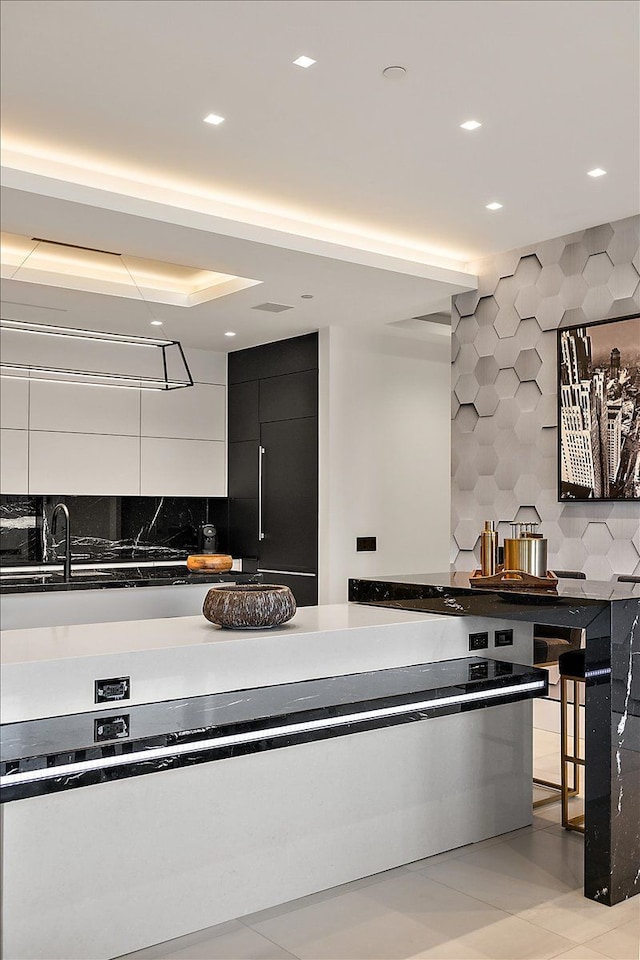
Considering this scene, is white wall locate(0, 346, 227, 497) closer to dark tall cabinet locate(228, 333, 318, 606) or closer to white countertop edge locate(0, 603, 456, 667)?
dark tall cabinet locate(228, 333, 318, 606)

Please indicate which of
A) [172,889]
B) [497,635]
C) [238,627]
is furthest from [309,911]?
[497,635]

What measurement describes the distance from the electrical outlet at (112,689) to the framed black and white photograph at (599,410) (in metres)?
3.02

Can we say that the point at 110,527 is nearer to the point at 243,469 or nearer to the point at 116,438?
the point at 116,438

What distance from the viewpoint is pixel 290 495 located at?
6.45 m

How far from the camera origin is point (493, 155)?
376 centimetres

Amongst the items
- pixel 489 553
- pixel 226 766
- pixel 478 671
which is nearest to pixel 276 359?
pixel 489 553

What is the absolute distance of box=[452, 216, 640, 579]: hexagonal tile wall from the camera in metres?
4.50

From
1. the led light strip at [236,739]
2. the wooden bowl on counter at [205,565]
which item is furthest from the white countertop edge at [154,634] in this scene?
the wooden bowl on counter at [205,565]

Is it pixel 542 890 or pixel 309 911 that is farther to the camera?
pixel 542 890

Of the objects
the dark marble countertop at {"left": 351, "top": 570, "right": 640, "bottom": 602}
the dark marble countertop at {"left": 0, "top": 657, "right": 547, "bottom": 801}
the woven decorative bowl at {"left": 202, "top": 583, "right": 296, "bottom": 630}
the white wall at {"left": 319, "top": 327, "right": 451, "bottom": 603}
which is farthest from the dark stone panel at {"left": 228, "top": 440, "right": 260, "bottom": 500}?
the woven decorative bowl at {"left": 202, "top": 583, "right": 296, "bottom": 630}

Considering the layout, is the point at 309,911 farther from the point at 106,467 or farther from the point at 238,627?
the point at 106,467

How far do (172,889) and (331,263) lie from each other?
10.5 ft

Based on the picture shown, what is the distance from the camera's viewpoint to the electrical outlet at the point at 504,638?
10.5ft

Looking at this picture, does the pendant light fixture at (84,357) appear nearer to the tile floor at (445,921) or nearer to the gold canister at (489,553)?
the gold canister at (489,553)
